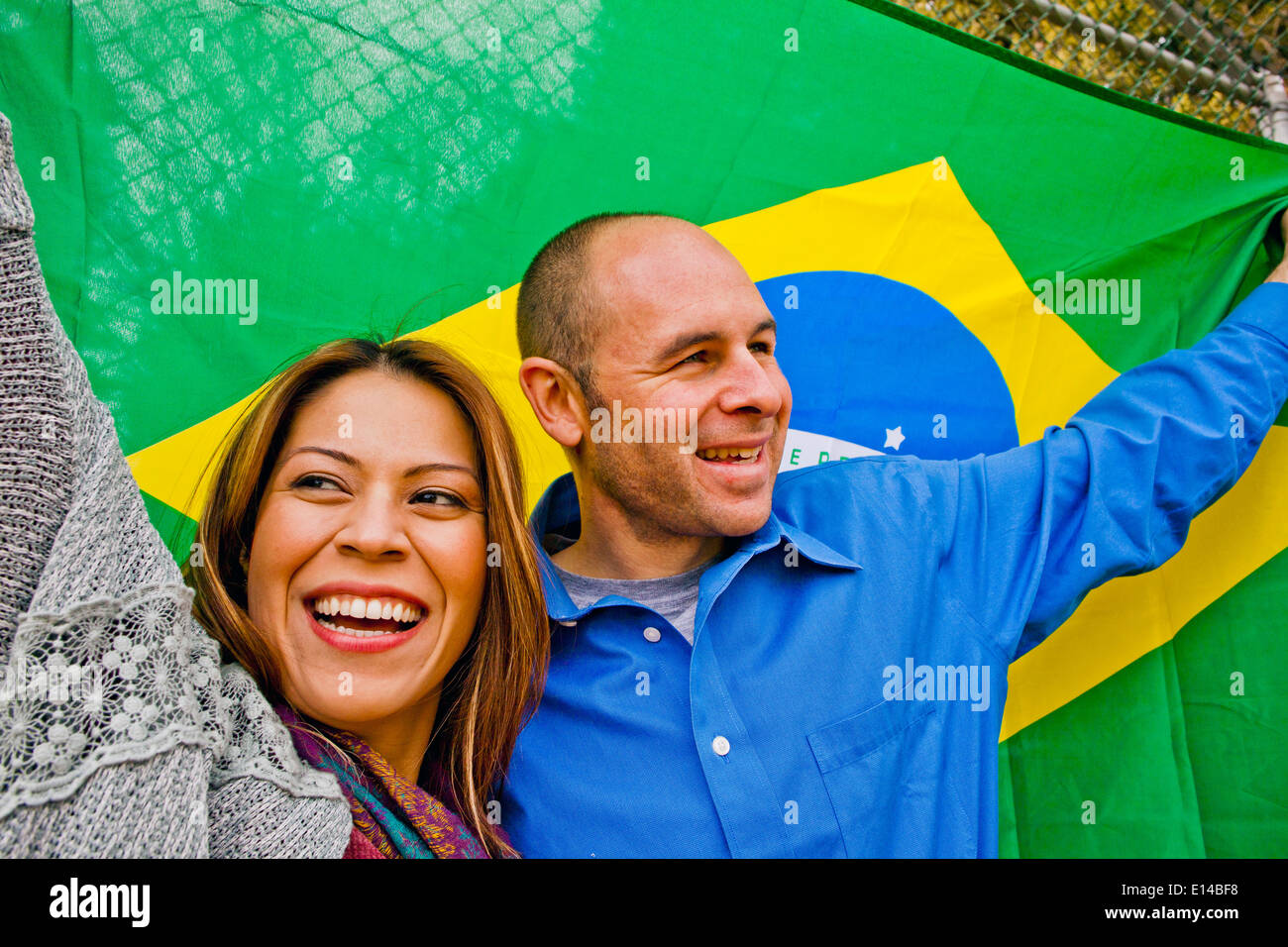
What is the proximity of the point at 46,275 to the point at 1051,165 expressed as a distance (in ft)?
8.04

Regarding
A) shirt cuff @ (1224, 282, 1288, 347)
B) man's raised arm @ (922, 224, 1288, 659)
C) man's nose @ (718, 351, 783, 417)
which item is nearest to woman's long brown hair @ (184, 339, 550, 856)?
man's nose @ (718, 351, 783, 417)

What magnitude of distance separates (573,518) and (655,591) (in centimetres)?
36

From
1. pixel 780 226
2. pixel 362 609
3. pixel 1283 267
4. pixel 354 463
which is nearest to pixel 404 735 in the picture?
pixel 362 609

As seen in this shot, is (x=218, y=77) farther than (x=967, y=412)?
No

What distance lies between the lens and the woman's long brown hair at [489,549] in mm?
1646

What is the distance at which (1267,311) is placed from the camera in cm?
208

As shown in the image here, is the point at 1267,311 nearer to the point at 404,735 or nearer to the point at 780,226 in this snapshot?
the point at 780,226

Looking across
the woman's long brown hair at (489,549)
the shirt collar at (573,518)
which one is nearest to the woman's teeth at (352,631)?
the woman's long brown hair at (489,549)

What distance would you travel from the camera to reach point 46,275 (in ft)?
6.02

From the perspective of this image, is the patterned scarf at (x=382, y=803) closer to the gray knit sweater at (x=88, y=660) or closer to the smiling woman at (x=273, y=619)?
the smiling woman at (x=273, y=619)

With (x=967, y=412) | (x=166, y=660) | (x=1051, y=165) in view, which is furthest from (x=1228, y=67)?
(x=166, y=660)

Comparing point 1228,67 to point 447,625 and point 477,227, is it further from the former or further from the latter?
point 447,625

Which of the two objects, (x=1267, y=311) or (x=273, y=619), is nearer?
(x=273, y=619)

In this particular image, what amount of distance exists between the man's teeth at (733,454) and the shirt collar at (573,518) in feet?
0.44
